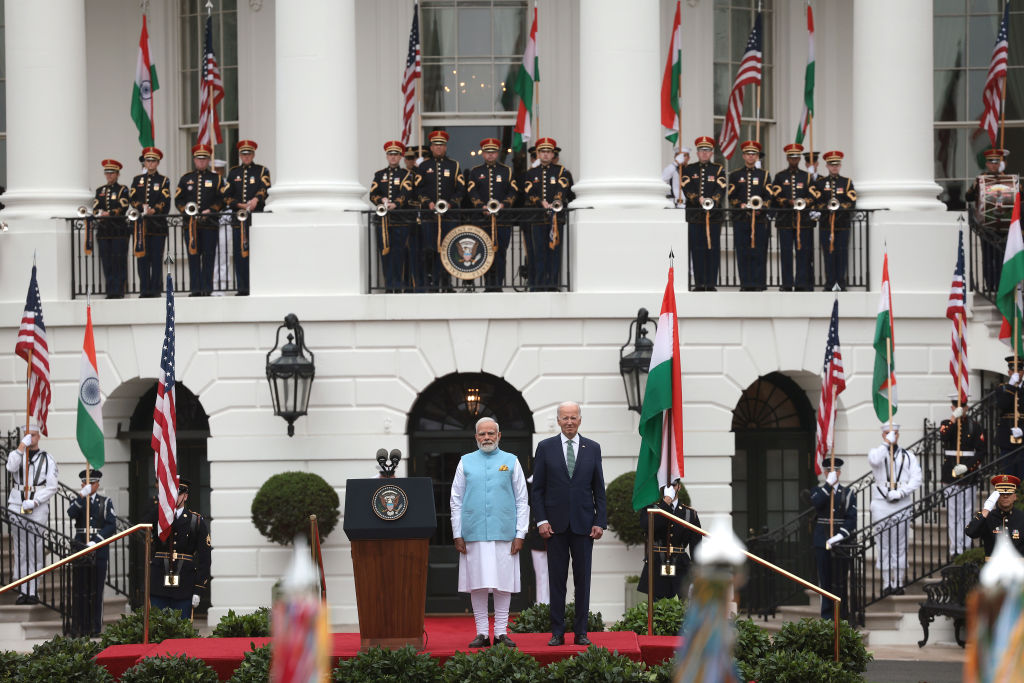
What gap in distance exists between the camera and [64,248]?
24641 millimetres

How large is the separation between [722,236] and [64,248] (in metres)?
9.20

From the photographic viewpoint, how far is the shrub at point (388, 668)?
1431cm

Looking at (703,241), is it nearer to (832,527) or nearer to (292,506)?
(832,527)

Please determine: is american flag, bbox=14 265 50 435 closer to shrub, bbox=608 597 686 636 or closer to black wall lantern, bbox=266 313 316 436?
black wall lantern, bbox=266 313 316 436

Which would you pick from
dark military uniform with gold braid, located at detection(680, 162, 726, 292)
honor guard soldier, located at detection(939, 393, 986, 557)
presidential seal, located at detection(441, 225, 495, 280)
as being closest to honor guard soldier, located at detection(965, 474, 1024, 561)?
honor guard soldier, located at detection(939, 393, 986, 557)

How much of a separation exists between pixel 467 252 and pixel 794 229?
4.44 m

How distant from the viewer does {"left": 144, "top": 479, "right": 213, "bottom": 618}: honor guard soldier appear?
63.7 ft

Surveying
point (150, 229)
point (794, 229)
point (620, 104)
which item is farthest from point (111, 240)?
point (794, 229)

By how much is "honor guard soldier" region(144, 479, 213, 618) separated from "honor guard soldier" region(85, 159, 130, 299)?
217 inches

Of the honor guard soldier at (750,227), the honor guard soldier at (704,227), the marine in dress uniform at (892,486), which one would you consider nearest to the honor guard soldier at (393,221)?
the honor guard soldier at (704,227)

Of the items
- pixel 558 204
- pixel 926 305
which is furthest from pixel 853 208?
pixel 558 204

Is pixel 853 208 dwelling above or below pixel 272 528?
above

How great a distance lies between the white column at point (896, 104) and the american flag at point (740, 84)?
5.13ft

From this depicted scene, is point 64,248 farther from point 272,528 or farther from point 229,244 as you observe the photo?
point 272,528
